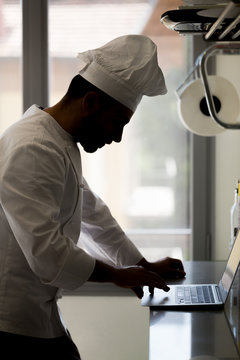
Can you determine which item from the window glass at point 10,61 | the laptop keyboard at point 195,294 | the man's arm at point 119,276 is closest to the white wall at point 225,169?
the window glass at point 10,61

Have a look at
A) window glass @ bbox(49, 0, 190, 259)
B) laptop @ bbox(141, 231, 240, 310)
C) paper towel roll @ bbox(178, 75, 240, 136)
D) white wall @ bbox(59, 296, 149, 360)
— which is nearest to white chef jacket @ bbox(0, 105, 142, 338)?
laptop @ bbox(141, 231, 240, 310)

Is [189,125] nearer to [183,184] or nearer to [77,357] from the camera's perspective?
[183,184]

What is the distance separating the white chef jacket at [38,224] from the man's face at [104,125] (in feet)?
0.16

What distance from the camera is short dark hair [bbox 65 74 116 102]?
55.1 inches

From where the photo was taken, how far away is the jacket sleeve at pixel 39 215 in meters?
1.20

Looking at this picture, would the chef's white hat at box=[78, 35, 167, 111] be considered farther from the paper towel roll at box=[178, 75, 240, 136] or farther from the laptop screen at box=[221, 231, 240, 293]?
the paper towel roll at box=[178, 75, 240, 136]

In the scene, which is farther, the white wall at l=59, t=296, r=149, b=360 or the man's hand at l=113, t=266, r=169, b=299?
the white wall at l=59, t=296, r=149, b=360

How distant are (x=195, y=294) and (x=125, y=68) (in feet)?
2.09

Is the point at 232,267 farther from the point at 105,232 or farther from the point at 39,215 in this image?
the point at 39,215

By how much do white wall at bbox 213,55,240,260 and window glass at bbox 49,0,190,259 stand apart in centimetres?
17

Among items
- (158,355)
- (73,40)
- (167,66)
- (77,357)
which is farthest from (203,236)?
(158,355)

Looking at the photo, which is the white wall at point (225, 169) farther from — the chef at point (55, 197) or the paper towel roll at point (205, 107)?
the chef at point (55, 197)

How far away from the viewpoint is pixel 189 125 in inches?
97.5

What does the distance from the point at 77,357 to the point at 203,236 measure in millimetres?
1689
